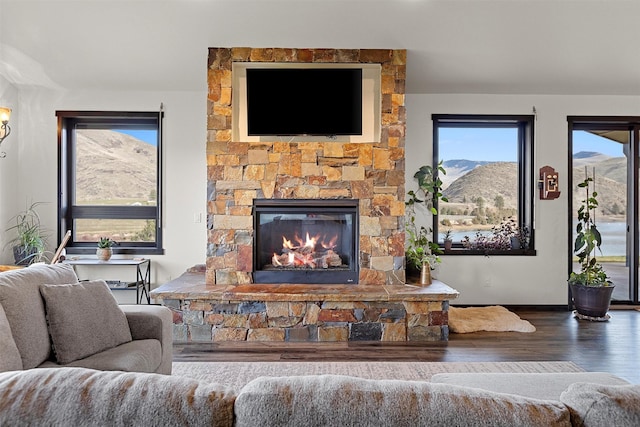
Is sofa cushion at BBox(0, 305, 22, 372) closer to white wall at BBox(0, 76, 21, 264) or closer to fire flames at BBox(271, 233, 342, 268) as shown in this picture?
fire flames at BBox(271, 233, 342, 268)

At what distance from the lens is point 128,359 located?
1966 millimetres

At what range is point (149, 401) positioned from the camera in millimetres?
835

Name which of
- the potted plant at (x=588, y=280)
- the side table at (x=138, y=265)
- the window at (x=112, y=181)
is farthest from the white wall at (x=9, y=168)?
the potted plant at (x=588, y=280)

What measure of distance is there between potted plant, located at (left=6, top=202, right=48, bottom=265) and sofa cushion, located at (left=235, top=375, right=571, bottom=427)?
4.51m

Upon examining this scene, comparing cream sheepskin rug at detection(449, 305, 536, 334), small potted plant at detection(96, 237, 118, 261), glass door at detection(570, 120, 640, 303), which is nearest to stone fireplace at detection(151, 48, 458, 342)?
cream sheepskin rug at detection(449, 305, 536, 334)

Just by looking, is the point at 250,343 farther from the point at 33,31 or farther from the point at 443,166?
the point at 33,31

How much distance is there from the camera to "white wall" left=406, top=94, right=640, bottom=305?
191 inches

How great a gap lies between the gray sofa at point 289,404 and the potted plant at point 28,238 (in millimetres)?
4247

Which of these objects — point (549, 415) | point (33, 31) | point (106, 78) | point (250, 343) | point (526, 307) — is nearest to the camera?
point (549, 415)

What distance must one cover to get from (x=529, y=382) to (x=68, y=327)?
1.99m

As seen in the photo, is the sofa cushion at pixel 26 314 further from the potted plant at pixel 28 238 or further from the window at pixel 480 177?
the window at pixel 480 177

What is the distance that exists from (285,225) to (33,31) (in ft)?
9.63

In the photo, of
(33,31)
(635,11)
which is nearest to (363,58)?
(635,11)

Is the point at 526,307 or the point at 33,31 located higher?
the point at 33,31
